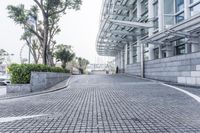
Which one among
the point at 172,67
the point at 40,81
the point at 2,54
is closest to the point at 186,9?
the point at 172,67

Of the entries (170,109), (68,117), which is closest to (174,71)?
(170,109)

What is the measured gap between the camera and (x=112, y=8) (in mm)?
35719

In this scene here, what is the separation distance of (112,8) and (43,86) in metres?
23.0

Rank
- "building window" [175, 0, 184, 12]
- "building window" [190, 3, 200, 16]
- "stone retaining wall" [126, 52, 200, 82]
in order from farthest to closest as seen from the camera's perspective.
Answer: "building window" [175, 0, 184, 12] → "building window" [190, 3, 200, 16] → "stone retaining wall" [126, 52, 200, 82]

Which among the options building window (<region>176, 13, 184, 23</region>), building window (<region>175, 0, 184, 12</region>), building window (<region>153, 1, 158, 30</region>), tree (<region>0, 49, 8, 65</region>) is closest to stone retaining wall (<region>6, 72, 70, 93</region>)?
building window (<region>176, 13, 184, 23</region>)

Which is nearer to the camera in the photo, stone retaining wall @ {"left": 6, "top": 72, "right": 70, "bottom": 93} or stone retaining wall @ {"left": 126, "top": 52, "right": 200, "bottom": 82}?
stone retaining wall @ {"left": 6, "top": 72, "right": 70, "bottom": 93}

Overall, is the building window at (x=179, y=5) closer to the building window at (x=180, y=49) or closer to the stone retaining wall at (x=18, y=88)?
the building window at (x=180, y=49)

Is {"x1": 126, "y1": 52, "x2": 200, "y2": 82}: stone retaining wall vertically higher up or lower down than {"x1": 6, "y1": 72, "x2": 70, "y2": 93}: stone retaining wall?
higher up

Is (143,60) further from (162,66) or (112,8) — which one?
(112,8)

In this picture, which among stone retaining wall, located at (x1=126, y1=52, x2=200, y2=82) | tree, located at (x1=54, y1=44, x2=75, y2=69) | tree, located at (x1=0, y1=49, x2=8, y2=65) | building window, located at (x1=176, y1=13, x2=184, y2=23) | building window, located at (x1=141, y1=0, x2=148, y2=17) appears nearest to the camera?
stone retaining wall, located at (x1=126, y1=52, x2=200, y2=82)

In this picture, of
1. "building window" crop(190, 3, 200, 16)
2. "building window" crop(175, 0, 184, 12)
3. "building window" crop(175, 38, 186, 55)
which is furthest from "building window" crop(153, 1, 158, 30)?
"building window" crop(190, 3, 200, 16)

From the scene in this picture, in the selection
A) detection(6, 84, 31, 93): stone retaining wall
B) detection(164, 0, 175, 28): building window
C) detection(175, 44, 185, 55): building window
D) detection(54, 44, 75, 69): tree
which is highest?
detection(164, 0, 175, 28): building window

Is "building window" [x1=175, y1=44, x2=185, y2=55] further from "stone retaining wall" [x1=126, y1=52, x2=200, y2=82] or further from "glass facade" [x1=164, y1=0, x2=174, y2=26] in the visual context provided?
"glass facade" [x1=164, y1=0, x2=174, y2=26]

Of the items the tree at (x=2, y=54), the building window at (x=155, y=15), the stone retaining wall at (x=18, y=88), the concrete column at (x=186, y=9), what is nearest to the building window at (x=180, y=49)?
the concrete column at (x=186, y=9)
